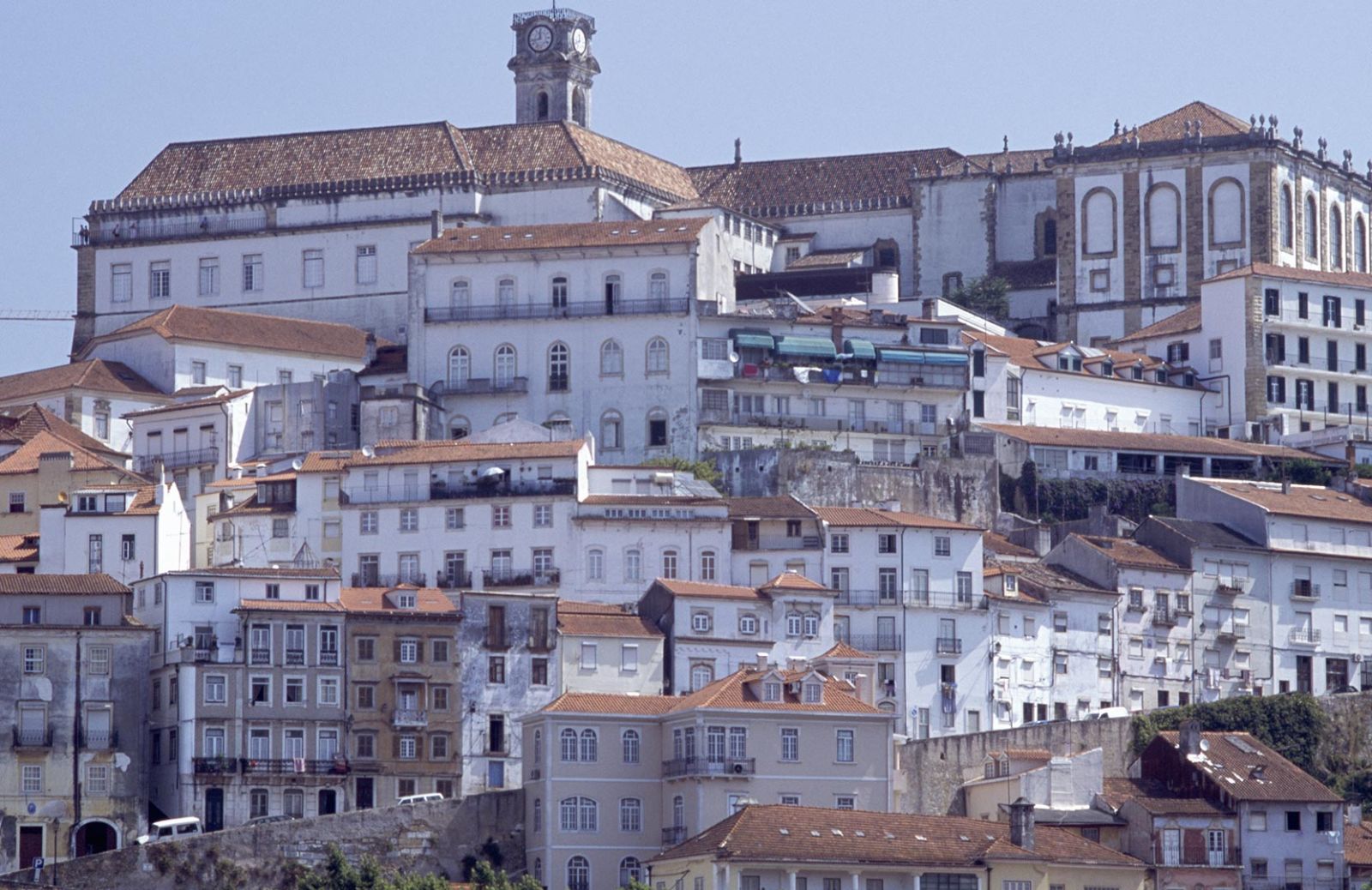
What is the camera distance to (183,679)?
78688mm

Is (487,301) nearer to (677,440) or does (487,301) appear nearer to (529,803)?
(677,440)

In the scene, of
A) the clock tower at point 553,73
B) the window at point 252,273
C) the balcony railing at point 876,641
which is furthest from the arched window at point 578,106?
the balcony railing at point 876,641

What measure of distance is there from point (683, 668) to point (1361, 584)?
23.1 meters

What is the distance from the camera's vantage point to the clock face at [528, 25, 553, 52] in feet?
446

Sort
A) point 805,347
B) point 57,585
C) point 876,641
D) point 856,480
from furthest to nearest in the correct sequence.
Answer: point 805,347
point 856,480
point 876,641
point 57,585

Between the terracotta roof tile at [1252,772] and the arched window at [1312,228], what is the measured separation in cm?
4068

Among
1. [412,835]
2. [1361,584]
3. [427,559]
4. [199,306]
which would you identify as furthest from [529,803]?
[199,306]

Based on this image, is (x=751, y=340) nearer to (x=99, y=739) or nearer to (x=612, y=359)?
(x=612, y=359)

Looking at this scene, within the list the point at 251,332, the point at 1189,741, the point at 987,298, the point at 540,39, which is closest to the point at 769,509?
the point at 1189,741

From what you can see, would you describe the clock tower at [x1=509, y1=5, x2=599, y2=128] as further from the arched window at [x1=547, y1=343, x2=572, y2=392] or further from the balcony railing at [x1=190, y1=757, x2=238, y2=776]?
the balcony railing at [x1=190, y1=757, x2=238, y2=776]

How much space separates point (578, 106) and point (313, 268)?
881 inches

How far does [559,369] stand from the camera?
100 metres

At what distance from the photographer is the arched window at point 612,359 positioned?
327 ft

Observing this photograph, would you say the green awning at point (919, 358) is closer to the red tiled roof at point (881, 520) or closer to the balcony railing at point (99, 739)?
the red tiled roof at point (881, 520)
